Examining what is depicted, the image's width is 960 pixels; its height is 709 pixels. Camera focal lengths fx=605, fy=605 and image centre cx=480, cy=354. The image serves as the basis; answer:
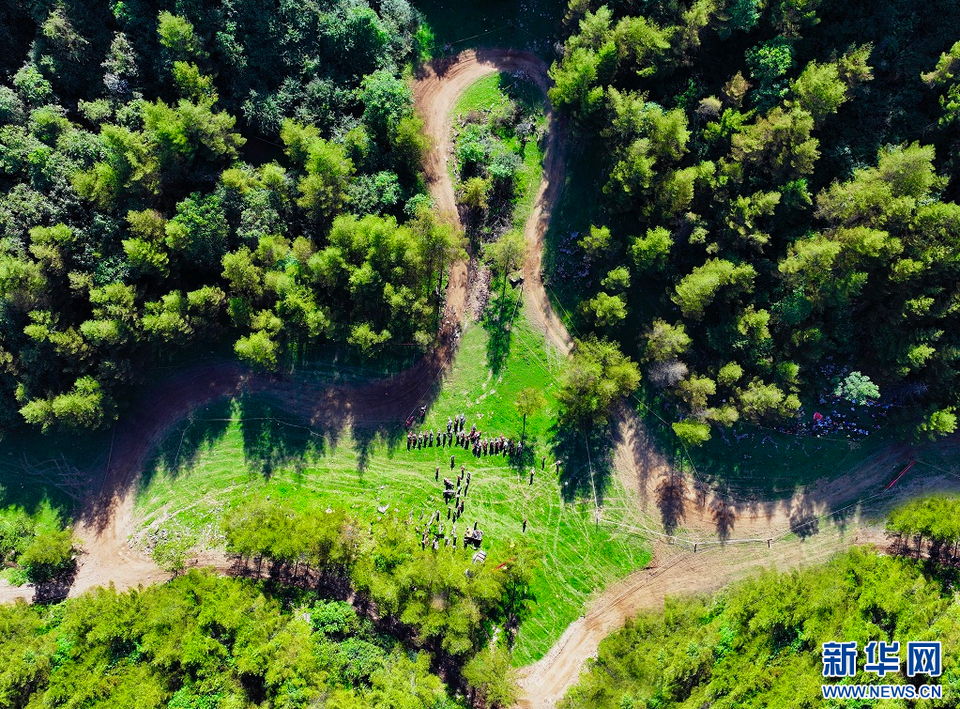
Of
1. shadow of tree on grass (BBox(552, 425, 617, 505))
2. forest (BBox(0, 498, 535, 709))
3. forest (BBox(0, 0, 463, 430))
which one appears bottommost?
forest (BBox(0, 498, 535, 709))

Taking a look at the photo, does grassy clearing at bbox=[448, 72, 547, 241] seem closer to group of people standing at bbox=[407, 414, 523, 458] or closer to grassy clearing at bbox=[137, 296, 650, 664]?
grassy clearing at bbox=[137, 296, 650, 664]

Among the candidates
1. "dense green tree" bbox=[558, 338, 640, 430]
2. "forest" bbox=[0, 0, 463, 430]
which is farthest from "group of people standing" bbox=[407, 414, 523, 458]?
"forest" bbox=[0, 0, 463, 430]

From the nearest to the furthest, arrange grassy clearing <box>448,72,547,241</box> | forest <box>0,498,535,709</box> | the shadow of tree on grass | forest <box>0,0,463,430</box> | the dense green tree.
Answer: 1. forest <box>0,498,535,709</box>
2. forest <box>0,0,463,430</box>
3. the dense green tree
4. the shadow of tree on grass
5. grassy clearing <box>448,72,547,241</box>

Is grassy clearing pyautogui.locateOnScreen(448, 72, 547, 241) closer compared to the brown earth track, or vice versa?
the brown earth track

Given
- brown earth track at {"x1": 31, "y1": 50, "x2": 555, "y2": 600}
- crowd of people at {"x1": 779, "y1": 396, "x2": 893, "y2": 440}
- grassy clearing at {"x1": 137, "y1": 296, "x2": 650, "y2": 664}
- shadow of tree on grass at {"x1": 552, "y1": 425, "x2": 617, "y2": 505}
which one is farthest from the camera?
brown earth track at {"x1": 31, "y1": 50, "x2": 555, "y2": 600}

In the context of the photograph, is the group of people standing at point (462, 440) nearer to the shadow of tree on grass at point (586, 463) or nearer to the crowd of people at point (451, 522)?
the crowd of people at point (451, 522)

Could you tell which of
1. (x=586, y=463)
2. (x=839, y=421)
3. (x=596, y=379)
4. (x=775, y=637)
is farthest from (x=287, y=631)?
(x=839, y=421)

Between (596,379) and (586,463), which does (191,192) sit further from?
(586,463)

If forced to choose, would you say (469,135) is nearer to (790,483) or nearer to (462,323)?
(462,323)
